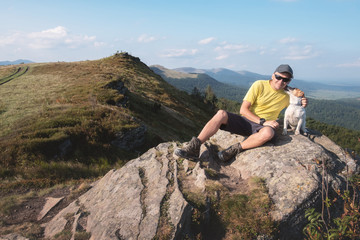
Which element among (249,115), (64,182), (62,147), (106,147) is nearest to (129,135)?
(106,147)

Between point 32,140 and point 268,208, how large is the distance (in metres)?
12.4

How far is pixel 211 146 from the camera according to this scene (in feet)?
25.8

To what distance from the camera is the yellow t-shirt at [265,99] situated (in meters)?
7.12

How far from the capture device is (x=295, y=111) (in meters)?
7.14

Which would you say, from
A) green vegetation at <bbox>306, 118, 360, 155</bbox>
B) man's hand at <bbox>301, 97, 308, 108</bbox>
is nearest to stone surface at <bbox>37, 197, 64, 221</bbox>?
man's hand at <bbox>301, 97, 308, 108</bbox>

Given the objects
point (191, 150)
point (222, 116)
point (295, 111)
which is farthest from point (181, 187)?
point (295, 111)

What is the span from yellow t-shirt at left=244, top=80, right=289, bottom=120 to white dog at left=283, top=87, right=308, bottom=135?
0.22m

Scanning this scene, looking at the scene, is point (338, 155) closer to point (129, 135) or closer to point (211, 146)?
point (211, 146)

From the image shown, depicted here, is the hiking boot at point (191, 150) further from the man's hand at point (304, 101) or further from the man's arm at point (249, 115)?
the man's hand at point (304, 101)

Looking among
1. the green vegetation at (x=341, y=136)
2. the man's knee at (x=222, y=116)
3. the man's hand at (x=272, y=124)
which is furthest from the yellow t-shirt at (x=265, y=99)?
the green vegetation at (x=341, y=136)

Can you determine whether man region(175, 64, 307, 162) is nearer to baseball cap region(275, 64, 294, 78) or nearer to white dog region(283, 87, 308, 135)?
baseball cap region(275, 64, 294, 78)

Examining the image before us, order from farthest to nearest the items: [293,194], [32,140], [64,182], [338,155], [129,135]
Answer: [129,135], [32,140], [64,182], [338,155], [293,194]

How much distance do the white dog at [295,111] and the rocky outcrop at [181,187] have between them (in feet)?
1.48

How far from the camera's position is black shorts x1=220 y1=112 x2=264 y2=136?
7.06 metres
